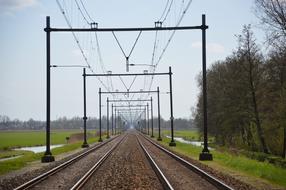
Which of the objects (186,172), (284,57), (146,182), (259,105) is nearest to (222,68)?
(259,105)

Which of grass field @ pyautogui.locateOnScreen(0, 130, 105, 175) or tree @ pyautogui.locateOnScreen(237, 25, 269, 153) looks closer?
grass field @ pyautogui.locateOnScreen(0, 130, 105, 175)

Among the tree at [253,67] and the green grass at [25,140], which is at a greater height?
the tree at [253,67]

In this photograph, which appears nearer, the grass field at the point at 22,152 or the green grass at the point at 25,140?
the grass field at the point at 22,152

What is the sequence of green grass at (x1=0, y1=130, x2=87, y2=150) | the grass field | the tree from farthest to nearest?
1. green grass at (x1=0, y1=130, x2=87, y2=150)
2. the tree
3. the grass field

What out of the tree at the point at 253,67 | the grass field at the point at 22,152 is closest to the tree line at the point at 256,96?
the tree at the point at 253,67

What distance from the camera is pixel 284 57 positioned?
31359 millimetres

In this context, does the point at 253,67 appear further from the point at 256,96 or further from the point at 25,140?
the point at 25,140

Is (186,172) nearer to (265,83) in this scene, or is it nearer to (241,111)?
(265,83)

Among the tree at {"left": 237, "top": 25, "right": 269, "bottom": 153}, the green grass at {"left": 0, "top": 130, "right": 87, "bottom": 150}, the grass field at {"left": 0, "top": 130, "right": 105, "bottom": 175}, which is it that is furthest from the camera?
the green grass at {"left": 0, "top": 130, "right": 87, "bottom": 150}

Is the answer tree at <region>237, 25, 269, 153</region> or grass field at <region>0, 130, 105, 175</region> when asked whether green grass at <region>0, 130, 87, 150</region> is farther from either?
tree at <region>237, 25, 269, 153</region>

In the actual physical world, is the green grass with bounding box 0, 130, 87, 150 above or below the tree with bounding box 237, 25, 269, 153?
below

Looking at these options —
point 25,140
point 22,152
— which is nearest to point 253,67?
point 22,152

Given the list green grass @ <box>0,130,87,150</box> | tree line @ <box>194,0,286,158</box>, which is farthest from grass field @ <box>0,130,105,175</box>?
tree line @ <box>194,0,286,158</box>

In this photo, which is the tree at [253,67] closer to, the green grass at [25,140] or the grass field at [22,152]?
the grass field at [22,152]
